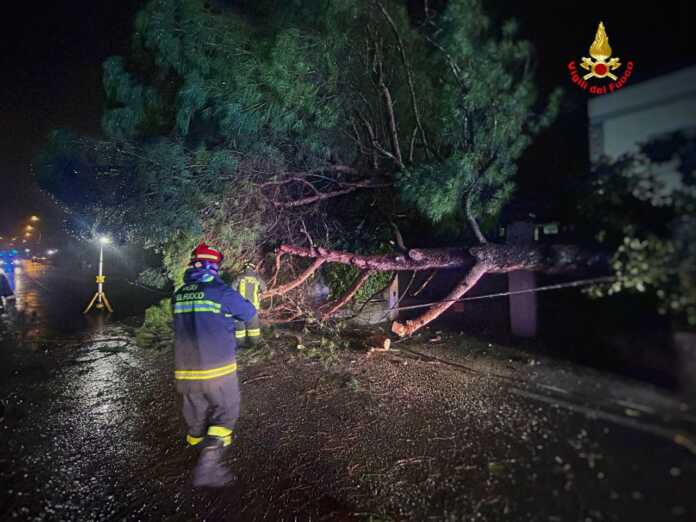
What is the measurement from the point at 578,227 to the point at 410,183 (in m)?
1.95

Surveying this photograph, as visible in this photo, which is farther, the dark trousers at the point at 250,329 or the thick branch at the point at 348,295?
the thick branch at the point at 348,295

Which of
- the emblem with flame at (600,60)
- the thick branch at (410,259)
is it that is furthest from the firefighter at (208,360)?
the emblem with flame at (600,60)

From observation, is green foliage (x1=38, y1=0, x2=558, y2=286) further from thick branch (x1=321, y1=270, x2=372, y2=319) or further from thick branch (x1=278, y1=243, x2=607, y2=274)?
thick branch (x1=321, y1=270, x2=372, y2=319)

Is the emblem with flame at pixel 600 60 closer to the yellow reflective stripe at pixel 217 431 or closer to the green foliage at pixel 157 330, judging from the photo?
the yellow reflective stripe at pixel 217 431

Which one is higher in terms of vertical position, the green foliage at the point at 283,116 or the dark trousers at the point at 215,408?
the green foliage at the point at 283,116

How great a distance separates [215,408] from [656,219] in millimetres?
3126

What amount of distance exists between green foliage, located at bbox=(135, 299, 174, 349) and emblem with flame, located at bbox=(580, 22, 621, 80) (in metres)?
6.97

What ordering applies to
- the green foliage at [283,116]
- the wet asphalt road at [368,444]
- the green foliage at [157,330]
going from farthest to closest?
the green foliage at [157,330]
the green foliage at [283,116]
the wet asphalt road at [368,444]

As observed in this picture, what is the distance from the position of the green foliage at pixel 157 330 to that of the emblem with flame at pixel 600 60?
6.97 m

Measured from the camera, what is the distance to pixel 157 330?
22.8 feet

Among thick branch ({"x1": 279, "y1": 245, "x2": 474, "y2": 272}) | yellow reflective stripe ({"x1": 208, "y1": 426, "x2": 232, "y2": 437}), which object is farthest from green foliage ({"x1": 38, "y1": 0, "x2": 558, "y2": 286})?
yellow reflective stripe ({"x1": 208, "y1": 426, "x2": 232, "y2": 437})

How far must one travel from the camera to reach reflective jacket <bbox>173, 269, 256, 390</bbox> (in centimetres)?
271

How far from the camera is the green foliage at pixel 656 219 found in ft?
4.39

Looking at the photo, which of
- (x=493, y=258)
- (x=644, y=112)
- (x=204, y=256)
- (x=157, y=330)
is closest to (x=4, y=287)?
(x=157, y=330)
